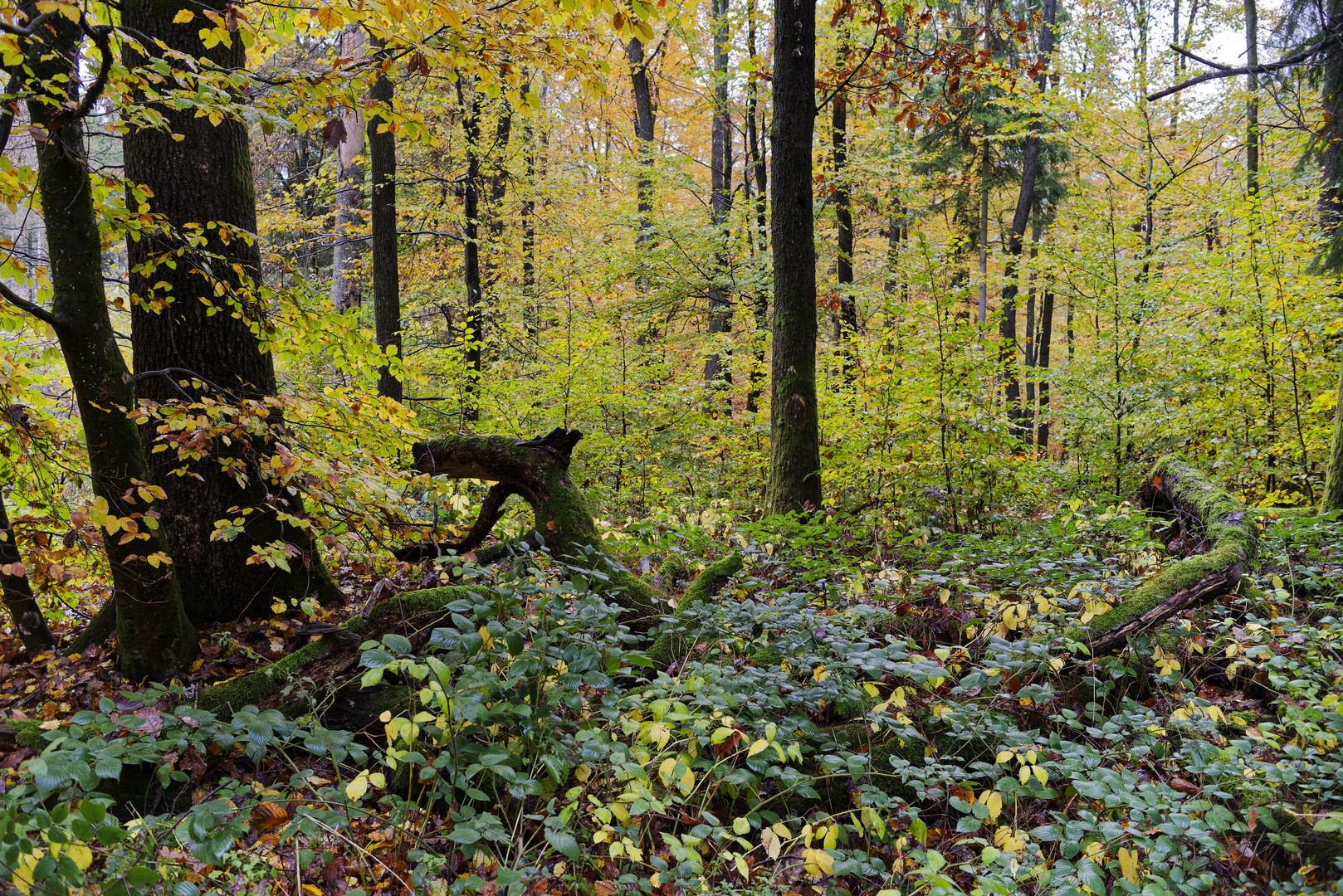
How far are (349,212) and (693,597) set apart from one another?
32.7 ft

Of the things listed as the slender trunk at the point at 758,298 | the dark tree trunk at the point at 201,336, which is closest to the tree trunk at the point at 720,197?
the slender trunk at the point at 758,298

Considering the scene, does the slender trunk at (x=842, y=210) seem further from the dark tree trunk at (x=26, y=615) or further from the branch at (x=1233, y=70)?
the dark tree trunk at (x=26, y=615)

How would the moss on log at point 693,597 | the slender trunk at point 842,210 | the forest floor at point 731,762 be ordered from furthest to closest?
1. the slender trunk at point 842,210
2. the moss on log at point 693,597
3. the forest floor at point 731,762

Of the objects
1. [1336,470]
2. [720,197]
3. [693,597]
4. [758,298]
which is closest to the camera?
[693,597]

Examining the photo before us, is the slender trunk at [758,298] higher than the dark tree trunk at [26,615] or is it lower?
higher

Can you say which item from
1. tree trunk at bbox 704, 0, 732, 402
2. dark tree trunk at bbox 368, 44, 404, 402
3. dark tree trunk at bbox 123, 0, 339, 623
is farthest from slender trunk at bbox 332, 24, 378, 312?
dark tree trunk at bbox 123, 0, 339, 623

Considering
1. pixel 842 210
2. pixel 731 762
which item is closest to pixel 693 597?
pixel 731 762

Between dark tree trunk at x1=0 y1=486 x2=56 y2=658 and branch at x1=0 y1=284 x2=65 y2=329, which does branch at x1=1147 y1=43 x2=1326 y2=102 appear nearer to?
branch at x1=0 y1=284 x2=65 y2=329

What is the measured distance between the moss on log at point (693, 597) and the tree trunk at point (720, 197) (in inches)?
187

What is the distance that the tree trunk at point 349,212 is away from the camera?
10.2 meters

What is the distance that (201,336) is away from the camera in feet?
14.7

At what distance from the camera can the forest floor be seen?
7.28ft

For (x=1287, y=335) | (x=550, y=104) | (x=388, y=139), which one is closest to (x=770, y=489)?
(x=1287, y=335)

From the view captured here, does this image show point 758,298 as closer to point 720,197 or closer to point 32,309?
→ point 720,197
